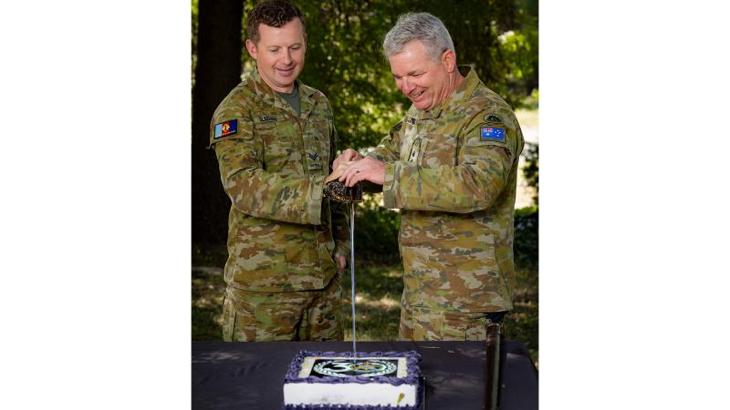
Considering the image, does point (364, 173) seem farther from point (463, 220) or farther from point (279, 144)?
point (279, 144)

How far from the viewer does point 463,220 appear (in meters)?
2.99

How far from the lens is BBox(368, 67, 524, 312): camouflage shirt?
285 centimetres

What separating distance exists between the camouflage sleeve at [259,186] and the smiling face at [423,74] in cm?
44

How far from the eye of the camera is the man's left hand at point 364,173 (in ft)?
9.07

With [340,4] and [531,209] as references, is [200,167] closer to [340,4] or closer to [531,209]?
[340,4]

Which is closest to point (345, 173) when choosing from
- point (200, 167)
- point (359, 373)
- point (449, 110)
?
point (449, 110)

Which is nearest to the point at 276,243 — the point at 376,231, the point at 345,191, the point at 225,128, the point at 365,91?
the point at 225,128

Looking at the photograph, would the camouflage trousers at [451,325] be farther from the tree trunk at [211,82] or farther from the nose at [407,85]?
the tree trunk at [211,82]

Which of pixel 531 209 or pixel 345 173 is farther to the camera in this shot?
pixel 531 209

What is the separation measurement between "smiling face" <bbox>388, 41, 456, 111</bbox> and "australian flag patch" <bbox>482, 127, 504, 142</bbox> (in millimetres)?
275

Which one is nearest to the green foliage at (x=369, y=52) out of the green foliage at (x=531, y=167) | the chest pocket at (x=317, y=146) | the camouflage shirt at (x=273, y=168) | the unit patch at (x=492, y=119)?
the green foliage at (x=531, y=167)

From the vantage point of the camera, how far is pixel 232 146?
3145mm

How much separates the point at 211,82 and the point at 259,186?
15.4 ft

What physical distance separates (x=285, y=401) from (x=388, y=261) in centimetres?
680
